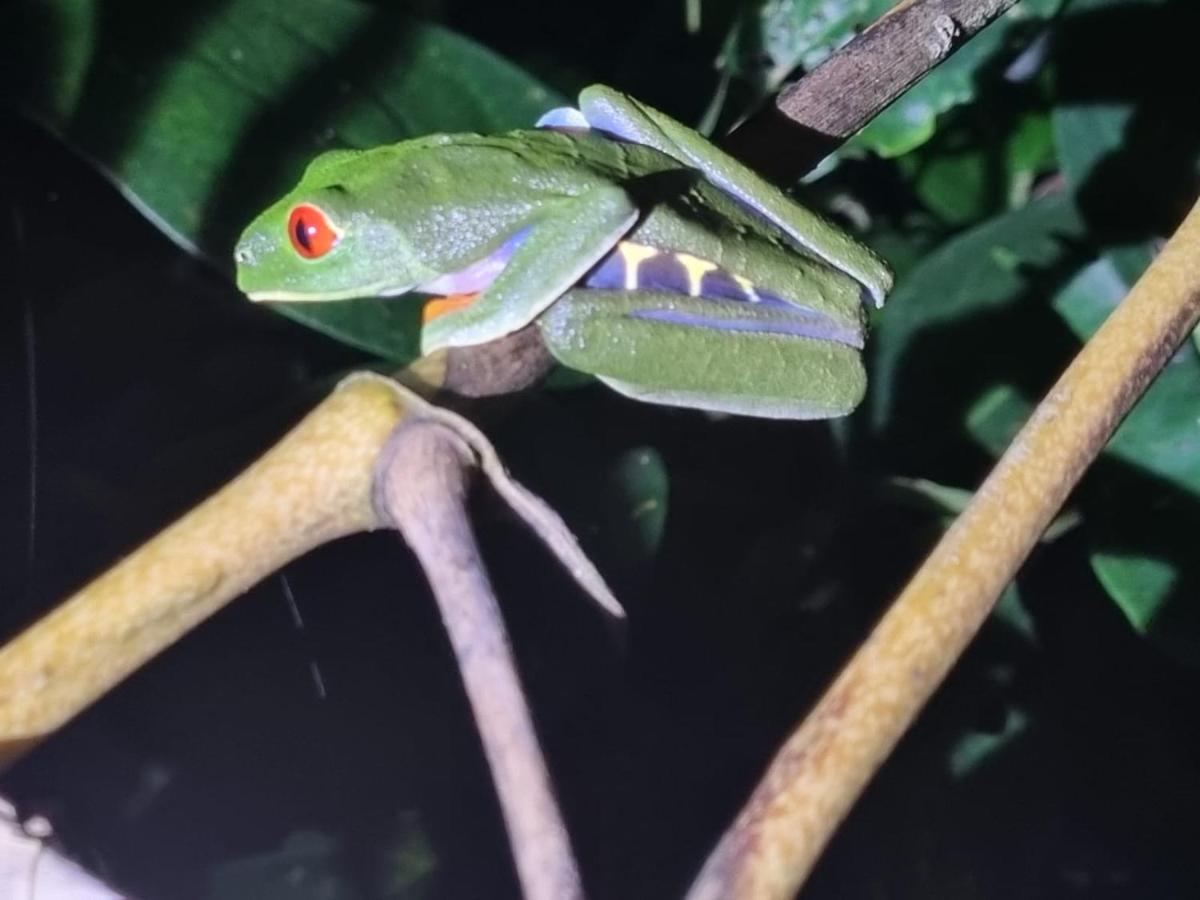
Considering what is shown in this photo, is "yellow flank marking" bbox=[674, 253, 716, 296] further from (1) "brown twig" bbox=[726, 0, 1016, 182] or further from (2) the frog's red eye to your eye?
(2) the frog's red eye

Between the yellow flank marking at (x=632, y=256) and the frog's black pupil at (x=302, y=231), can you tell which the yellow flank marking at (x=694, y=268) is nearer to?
the yellow flank marking at (x=632, y=256)

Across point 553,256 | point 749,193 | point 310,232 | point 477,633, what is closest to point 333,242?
point 310,232

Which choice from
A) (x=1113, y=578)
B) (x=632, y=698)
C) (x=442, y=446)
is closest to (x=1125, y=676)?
(x=1113, y=578)

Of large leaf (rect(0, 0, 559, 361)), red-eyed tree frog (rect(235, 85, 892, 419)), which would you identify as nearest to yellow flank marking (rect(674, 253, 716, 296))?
red-eyed tree frog (rect(235, 85, 892, 419))

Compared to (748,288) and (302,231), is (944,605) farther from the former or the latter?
(302,231)

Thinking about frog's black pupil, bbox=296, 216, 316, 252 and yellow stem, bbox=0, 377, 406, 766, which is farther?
frog's black pupil, bbox=296, 216, 316, 252

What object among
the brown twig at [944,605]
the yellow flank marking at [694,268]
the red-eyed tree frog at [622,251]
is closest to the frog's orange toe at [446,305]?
the red-eyed tree frog at [622,251]
